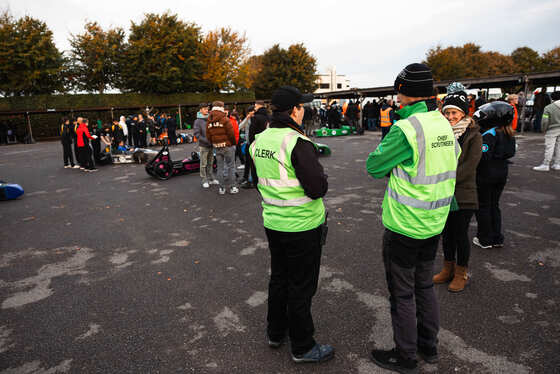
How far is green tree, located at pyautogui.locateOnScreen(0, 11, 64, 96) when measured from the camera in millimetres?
29750

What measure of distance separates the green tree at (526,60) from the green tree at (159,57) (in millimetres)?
49872

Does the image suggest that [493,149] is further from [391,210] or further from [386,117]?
[386,117]

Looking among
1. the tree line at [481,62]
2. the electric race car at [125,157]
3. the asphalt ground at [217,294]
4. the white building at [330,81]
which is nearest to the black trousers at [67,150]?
the electric race car at [125,157]

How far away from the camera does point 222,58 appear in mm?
45531

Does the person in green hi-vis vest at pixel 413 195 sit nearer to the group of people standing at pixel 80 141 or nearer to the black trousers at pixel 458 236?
the black trousers at pixel 458 236

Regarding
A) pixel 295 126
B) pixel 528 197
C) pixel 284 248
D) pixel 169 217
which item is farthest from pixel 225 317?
pixel 528 197

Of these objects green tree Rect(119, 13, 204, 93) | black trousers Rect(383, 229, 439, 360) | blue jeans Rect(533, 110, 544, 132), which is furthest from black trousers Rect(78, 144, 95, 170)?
green tree Rect(119, 13, 204, 93)

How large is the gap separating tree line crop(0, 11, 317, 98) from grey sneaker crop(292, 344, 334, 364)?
123 feet

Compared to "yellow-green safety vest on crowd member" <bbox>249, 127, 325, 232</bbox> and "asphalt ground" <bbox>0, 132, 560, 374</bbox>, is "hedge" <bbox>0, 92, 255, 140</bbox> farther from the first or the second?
"yellow-green safety vest on crowd member" <bbox>249, 127, 325, 232</bbox>

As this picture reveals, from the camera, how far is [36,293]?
376cm

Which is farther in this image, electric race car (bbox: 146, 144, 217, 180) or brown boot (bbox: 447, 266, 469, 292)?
electric race car (bbox: 146, 144, 217, 180)

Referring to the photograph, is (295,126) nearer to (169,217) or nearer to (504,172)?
(504,172)

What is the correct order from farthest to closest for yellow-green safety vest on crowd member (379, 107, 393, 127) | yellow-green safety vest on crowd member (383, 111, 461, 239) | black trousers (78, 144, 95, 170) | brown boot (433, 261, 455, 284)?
yellow-green safety vest on crowd member (379, 107, 393, 127), black trousers (78, 144, 95, 170), brown boot (433, 261, 455, 284), yellow-green safety vest on crowd member (383, 111, 461, 239)

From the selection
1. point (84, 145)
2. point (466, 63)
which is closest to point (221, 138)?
point (84, 145)
